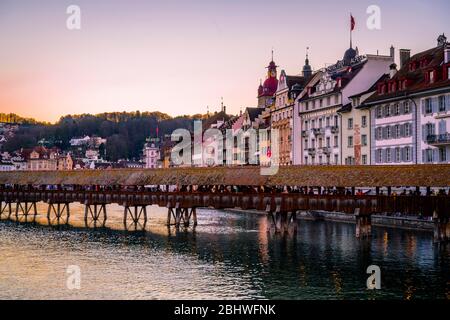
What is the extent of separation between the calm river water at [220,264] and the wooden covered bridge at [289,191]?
86.7 inches

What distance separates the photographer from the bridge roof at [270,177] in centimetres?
4425

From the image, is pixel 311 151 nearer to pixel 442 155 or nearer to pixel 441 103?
pixel 442 155

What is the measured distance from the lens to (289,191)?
53469mm

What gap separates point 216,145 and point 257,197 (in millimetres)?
70836

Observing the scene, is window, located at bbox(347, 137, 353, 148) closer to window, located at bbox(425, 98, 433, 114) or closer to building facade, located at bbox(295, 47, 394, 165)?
building facade, located at bbox(295, 47, 394, 165)

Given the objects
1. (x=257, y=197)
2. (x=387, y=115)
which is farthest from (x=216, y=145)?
(x=257, y=197)

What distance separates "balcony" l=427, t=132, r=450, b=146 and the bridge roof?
9850 millimetres

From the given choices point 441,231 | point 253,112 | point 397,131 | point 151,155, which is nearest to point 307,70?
point 253,112

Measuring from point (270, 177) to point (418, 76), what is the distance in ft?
58.9

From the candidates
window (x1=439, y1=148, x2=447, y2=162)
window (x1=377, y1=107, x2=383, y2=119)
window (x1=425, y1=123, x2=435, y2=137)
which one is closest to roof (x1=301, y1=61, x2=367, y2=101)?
window (x1=377, y1=107, x2=383, y2=119)

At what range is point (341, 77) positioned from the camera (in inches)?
2899

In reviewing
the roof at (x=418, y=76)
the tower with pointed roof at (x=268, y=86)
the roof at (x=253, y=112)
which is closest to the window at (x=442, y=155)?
the roof at (x=418, y=76)

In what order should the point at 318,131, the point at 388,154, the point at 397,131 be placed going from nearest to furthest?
the point at 397,131 → the point at 388,154 → the point at 318,131

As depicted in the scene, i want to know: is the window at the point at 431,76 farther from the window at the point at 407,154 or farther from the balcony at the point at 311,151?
the balcony at the point at 311,151
